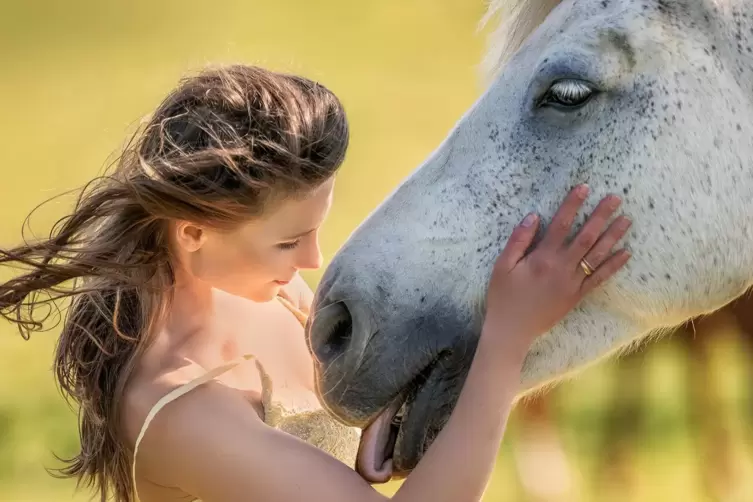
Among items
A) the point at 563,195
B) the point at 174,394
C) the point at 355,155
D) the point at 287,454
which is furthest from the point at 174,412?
the point at 355,155

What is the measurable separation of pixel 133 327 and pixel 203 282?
0.16 m

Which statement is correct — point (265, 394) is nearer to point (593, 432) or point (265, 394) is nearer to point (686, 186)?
point (686, 186)

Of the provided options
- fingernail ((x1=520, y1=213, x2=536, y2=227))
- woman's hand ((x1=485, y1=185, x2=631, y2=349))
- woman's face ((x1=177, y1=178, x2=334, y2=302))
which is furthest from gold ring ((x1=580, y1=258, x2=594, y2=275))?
woman's face ((x1=177, y1=178, x2=334, y2=302))

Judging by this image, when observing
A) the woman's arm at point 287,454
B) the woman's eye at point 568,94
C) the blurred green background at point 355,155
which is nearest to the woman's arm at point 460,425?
the woman's arm at point 287,454

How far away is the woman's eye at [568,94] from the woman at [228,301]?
0.15 metres

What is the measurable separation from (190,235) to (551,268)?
2.19ft

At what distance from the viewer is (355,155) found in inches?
458

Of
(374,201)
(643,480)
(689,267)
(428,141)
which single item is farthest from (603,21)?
(428,141)

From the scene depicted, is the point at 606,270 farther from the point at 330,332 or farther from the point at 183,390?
the point at 183,390

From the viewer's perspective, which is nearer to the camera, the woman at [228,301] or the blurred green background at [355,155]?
the woman at [228,301]

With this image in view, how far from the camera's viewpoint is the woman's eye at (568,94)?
5.36 feet

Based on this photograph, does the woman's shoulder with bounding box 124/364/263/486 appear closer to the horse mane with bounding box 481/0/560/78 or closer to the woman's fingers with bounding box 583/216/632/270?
the woman's fingers with bounding box 583/216/632/270

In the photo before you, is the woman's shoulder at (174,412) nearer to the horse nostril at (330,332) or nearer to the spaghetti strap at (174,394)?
the spaghetti strap at (174,394)

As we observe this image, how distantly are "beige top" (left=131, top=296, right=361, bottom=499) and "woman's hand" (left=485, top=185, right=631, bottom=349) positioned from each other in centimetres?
48
